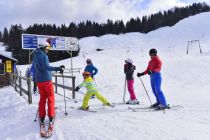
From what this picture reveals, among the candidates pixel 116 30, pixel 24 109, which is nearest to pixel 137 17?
pixel 116 30

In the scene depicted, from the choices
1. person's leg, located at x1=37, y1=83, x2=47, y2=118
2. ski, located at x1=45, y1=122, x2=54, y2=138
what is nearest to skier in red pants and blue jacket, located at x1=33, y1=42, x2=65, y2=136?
person's leg, located at x1=37, y1=83, x2=47, y2=118

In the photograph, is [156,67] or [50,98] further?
[156,67]

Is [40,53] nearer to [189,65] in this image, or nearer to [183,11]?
[189,65]

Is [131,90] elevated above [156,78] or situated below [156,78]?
below

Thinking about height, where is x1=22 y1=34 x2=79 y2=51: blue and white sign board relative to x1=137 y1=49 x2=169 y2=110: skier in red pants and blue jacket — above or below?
above

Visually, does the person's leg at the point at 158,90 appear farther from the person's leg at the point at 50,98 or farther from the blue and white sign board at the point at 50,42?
the blue and white sign board at the point at 50,42

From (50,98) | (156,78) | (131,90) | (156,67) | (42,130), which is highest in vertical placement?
(156,67)

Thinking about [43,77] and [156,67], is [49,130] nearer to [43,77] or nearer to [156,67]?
[43,77]

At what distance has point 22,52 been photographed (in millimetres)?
65812

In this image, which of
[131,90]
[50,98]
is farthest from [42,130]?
[131,90]

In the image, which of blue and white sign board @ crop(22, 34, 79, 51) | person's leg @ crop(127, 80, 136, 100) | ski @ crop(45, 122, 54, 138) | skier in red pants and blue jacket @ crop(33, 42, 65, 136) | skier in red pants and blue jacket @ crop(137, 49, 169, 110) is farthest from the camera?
blue and white sign board @ crop(22, 34, 79, 51)

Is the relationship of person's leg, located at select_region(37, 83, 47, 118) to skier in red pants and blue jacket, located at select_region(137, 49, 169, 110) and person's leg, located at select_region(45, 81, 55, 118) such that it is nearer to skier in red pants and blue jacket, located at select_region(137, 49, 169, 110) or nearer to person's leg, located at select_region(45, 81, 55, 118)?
person's leg, located at select_region(45, 81, 55, 118)

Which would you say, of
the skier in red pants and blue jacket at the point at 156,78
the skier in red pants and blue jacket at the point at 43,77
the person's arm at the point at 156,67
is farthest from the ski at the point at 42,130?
the person's arm at the point at 156,67

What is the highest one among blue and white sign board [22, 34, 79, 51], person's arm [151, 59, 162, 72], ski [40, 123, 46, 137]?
blue and white sign board [22, 34, 79, 51]
